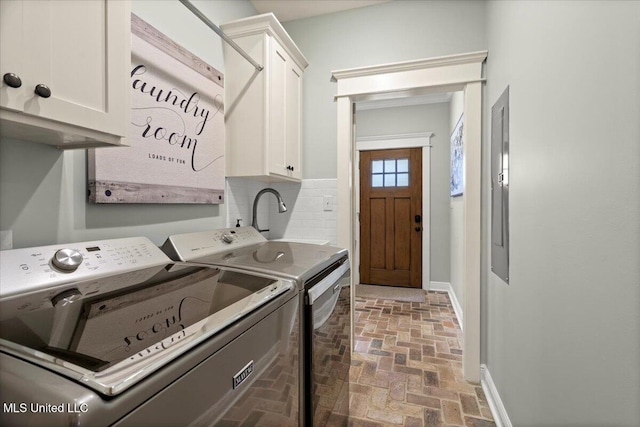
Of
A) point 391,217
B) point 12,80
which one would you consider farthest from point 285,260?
point 391,217

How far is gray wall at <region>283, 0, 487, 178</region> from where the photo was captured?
88.4 inches

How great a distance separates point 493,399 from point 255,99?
2.43 meters

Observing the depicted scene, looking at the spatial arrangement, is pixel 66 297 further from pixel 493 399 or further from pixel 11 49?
pixel 493 399

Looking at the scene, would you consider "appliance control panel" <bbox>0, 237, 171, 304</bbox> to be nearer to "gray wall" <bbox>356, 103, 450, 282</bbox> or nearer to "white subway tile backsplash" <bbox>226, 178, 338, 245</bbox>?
"white subway tile backsplash" <bbox>226, 178, 338, 245</bbox>

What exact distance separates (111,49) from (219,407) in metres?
1.03

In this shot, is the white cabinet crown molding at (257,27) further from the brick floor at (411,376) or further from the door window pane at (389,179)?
the door window pane at (389,179)

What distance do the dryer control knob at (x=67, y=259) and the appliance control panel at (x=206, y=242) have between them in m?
0.41

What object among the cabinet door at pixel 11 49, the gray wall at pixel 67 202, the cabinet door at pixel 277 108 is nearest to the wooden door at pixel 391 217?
the cabinet door at pixel 277 108

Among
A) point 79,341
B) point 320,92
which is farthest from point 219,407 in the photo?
point 320,92

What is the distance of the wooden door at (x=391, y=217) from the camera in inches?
179

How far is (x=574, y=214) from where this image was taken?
988 mm

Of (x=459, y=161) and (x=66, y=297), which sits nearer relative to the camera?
(x=66, y=297)

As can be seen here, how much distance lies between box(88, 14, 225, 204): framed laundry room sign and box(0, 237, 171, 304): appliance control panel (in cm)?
25

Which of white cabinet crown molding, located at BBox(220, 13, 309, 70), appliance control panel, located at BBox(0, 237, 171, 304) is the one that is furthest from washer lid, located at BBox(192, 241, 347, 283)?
white cabinet crown molding, located at BBox(220, 13, 309, 70)
